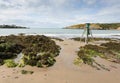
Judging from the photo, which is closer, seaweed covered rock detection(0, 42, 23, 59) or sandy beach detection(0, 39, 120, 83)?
sandy beach detection(0, 39, 120, 83)

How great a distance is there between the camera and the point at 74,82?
716 cm

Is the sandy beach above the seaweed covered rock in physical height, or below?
below

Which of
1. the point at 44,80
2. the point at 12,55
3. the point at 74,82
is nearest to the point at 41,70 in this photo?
the point at 44,80

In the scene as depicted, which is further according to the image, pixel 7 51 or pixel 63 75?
pixel 7 51

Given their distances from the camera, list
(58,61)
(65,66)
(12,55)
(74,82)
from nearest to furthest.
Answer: (74,82) < (65,66) < (58,61) < (12,55)

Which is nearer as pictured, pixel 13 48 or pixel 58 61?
pixel 58 61

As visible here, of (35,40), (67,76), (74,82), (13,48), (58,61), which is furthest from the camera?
(35,40)

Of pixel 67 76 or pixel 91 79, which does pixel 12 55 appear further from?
pixel 91 79

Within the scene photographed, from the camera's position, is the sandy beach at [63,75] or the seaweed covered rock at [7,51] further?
the seaweed covered rock at [7,51]

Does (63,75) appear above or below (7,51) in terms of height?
below

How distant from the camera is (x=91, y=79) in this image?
7.57m

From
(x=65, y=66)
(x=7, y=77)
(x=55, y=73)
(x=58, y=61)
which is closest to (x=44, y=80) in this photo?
(x=55, y=73)

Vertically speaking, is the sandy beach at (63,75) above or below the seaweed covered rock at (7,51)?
below

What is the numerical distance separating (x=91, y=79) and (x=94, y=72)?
1006mm
